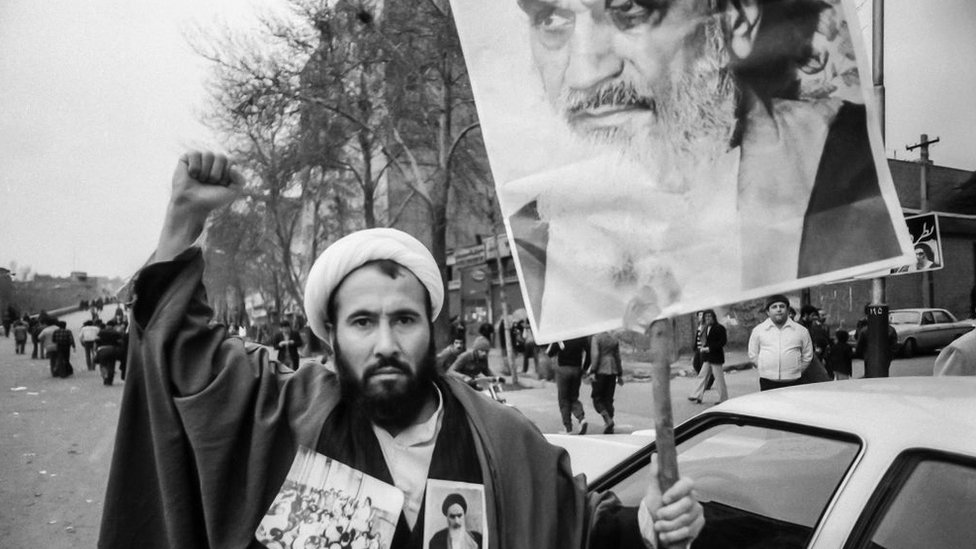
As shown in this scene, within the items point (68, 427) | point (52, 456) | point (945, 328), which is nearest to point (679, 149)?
point (52, 456)

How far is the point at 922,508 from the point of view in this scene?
175cm

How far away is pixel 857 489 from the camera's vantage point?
71.1 inches

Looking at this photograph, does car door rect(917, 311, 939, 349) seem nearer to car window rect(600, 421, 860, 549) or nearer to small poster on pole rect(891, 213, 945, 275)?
small poster on pole rect(891, 213, 945, 275)

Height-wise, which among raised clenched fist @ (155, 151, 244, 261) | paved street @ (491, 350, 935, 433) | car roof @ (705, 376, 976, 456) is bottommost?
paved street @ (491, 350, 935, 433)

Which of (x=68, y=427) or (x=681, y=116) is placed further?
(x=68, y=427)

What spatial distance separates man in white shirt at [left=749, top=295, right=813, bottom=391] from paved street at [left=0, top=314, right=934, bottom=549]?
297cm

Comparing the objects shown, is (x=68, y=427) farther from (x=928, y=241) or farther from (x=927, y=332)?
(x=927, y=332)

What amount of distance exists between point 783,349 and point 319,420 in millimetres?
6658

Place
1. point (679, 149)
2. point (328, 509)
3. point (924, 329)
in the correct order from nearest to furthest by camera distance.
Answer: point (679, 149)
point (328, 509)
point (924, 329)

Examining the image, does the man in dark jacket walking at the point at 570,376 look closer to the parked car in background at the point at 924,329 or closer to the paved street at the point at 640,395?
the paved street at the point at 640,395

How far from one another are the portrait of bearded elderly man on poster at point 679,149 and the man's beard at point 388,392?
361mm

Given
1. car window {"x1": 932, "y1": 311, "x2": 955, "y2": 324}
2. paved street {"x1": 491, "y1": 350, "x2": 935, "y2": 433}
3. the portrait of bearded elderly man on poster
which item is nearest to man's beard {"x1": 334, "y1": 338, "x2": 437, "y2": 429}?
the portrait of bearded elderly man on poster

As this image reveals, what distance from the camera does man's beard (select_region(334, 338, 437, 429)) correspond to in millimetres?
1585

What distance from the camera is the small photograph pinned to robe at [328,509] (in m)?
1.47
